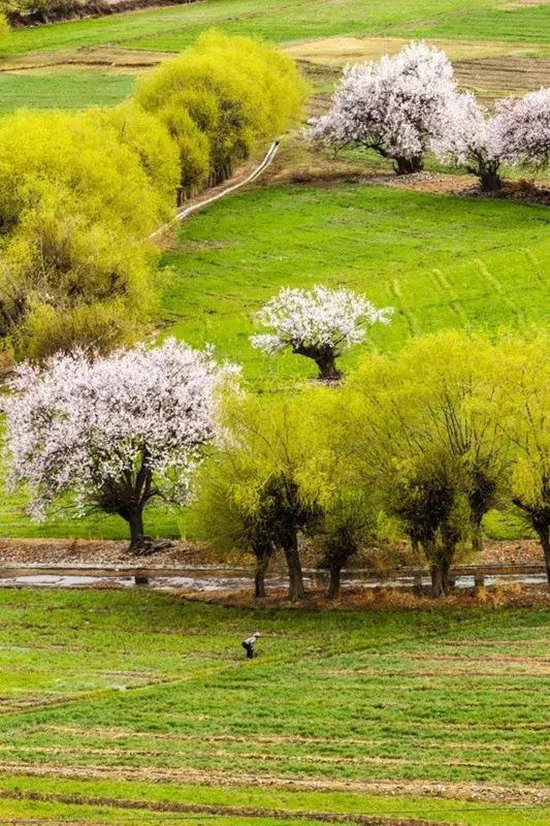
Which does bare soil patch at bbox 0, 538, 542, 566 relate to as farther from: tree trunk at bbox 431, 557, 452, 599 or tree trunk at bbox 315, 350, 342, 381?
tree trunk at bbox 315, 350, 342, 381

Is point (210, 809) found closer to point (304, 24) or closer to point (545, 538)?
point (545, 538)

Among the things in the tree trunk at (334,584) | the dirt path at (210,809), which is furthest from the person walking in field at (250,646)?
the dirt path at (210,809)

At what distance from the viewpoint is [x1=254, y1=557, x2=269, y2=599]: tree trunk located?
64.7 meters

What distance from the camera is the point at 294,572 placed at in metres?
64.6

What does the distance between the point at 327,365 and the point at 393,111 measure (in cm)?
4495

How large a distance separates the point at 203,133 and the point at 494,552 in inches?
2628

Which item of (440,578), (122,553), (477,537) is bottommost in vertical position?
(440,578)

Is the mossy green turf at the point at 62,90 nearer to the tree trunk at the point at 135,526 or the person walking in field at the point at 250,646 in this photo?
the tree trunk at the point at 135,526

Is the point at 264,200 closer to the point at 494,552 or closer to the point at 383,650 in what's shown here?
the point at 494,552

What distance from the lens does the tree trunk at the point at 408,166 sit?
130 meters

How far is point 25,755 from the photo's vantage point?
145 ft

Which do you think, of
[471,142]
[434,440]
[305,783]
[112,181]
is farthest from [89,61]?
[305,783]

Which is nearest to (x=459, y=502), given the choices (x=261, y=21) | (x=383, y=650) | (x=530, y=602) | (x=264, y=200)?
(x=530, y=602)

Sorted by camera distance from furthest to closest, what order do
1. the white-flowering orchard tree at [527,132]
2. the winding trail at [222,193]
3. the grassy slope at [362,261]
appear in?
the white-flowering orchard tree at [527,132], the winding trail at [222,193], the grassy slope at [362,261]
